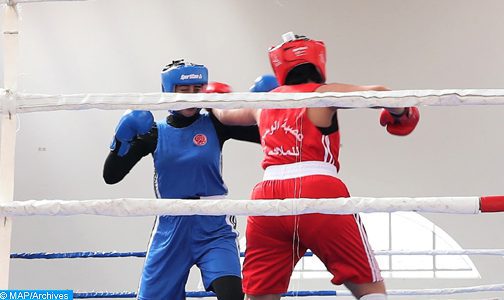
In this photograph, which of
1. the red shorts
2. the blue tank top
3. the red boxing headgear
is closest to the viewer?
the red shorts

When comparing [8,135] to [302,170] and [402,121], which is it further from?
[402,121]

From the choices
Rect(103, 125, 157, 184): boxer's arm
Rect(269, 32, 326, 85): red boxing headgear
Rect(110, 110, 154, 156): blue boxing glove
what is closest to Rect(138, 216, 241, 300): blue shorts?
Rect(103, 125, 157, 184): boxer's arm

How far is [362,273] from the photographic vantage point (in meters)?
1.68

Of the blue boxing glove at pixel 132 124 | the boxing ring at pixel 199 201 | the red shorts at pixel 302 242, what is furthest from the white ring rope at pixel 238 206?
the blue boxing glove at pixel 132 124

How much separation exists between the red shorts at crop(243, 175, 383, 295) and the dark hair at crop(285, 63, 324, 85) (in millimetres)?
272

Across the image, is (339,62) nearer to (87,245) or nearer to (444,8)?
(444,8)

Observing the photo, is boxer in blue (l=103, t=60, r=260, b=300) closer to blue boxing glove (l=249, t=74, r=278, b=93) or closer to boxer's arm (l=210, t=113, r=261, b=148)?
boxer's arm (l=210, t=113, r=261, b=148)

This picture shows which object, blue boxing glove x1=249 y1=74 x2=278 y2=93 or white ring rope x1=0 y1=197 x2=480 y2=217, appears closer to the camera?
white ring rope x1=0 y1=197 x2=480 y2=217

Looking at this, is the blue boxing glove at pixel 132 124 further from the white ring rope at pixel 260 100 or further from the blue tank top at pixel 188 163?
the white ring rope at pixel 260 100

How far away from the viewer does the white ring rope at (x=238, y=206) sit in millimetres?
1374

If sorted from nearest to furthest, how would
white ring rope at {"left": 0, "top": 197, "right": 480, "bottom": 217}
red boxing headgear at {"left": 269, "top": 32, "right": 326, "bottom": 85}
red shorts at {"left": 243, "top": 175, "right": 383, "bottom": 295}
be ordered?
white ring rope at {"left": 0, "top": 197, "right": 480, "bottom": 217}, red shorts at {"left": 243, "top": 175, "right": 383, "bottom": 295}, red boxing headgear at {"left": 269, "top": 32, "right": 326, "bottom": 85}

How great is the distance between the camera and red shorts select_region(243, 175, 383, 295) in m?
1.69

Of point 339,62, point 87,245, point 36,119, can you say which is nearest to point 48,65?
point 36,119

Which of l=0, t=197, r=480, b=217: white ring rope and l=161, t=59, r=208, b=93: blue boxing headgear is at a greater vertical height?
l=161, t=59, r=208, b=93: blue boxing headgear
